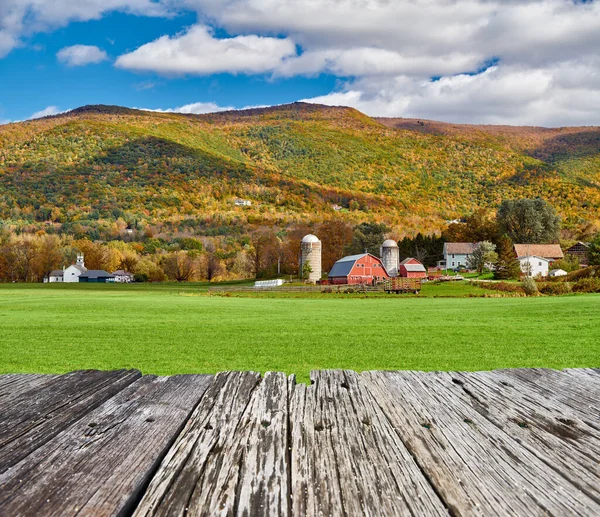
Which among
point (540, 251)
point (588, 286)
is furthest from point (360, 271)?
point (588, 286)

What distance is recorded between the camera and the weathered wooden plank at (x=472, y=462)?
1.21m

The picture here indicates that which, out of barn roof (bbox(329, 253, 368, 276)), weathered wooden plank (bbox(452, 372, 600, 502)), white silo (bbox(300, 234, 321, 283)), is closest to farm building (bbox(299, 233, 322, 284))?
white silo (bbox(300, 234, 321, 283))

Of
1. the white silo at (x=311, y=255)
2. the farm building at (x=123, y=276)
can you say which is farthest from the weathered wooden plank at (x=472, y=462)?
the farm building at (x=123, y=276)

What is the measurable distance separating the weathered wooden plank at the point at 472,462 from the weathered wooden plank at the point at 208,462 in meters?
0.45

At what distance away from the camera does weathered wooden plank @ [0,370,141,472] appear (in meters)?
1.55

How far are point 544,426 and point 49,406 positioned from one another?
71.4 inches

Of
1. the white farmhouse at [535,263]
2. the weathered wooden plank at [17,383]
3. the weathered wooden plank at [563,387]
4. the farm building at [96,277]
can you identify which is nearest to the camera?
the weathered wooden plank at [563,387]

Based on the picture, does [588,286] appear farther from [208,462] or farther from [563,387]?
[208,462]

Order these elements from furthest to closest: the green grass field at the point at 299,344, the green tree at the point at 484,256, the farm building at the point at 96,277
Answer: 1. the farm building at the point at 96,277
2. the green tree at the point at 484,256
3. the green grass field at the point at 299,344

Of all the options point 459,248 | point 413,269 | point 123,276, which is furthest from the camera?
point 123,276

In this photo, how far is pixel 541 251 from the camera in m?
80.4

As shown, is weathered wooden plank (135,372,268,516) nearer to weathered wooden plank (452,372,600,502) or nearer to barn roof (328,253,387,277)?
weathered wooden plank (452,372,600,502)

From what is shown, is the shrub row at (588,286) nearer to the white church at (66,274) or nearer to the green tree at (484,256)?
the green tree at (484,256)

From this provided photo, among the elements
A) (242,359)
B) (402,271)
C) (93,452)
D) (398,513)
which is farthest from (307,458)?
(402,271)
